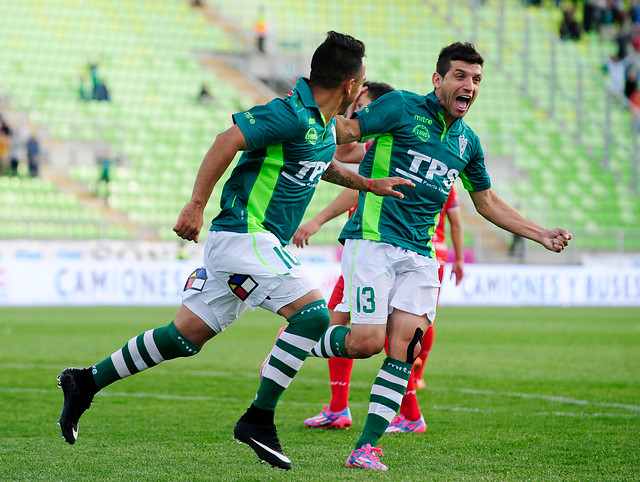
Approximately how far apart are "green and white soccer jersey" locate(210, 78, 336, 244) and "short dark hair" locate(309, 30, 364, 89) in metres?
0.10

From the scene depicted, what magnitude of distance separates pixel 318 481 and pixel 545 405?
3336 millimetres

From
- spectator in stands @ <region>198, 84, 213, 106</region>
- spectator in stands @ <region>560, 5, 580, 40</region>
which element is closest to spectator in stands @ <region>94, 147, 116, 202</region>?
spectator in stands @ <region>198, 84, 213, 106</region>

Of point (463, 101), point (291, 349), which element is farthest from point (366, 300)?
point (463, 101)

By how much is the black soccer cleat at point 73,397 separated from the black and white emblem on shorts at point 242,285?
96 centimetres

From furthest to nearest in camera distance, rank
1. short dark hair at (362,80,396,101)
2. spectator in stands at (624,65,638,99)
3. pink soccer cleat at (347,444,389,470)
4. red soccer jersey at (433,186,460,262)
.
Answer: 1. spectator in stands at (624,65,638,99)
2. red soccer jersey at (433,186,460,262)
3. short dark hair at (362,80,396,101)
4. pink soccer cleat at (347,444,389,470)

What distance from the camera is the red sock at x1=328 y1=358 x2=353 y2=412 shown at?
6.32 metres

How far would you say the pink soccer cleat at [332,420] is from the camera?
630 cm

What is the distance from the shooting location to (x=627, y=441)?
5.72m

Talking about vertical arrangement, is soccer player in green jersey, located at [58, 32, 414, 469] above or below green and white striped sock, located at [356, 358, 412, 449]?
above

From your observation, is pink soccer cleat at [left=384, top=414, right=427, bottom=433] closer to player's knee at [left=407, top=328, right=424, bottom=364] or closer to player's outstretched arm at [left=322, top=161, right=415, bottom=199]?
player's knee at [left=407, top=328, right=424, bottom=364]

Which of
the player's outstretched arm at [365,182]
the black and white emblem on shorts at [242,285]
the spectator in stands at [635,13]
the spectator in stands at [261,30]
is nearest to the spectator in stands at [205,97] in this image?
the spectator in stands at [261,30]

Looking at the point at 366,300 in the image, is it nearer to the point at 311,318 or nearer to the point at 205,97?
the point at 311,318

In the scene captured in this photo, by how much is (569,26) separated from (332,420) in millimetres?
27706


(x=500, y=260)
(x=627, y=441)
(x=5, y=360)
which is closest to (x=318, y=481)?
(x=627, y=441)
